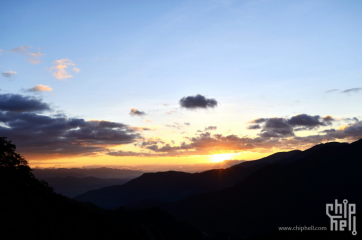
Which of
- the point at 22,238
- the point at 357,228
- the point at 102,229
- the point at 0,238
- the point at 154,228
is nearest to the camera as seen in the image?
the point at 0,238

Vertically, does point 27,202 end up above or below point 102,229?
above

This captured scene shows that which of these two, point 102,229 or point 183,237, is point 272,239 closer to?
point 183,237

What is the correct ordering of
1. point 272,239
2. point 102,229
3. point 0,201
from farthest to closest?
point 272,239
point 102,229
point 0,201

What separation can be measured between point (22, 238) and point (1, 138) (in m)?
41.2

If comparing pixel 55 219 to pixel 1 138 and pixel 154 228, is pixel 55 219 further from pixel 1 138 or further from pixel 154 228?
pixel 154 228

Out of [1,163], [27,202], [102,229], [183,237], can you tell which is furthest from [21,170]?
[183,237]

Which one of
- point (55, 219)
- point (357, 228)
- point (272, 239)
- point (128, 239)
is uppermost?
point (55, 219)

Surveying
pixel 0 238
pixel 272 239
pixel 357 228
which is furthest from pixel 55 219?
pixel 357 228

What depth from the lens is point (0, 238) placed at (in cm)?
3853

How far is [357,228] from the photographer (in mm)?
122250

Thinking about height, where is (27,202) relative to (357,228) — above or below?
above

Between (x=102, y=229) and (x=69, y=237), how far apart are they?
54.8 ft

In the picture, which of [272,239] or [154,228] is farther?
[154,228]

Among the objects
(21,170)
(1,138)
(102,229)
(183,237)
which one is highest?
(1,138)
